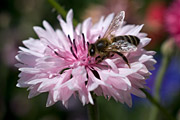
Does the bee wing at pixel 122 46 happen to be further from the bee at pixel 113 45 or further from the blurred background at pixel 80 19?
the blurred background at pixel 80 19

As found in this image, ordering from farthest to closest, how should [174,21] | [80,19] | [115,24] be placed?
[80,19] → [174,21] → [115,24]

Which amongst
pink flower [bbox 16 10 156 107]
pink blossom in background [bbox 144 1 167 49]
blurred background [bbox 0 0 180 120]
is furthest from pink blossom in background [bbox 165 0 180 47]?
pink flower [bbox 16 10 156 107]

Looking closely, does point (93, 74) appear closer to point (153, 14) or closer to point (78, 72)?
point (78, 72)

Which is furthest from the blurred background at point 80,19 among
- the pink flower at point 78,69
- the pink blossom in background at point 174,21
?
the pink flower at point 78,69

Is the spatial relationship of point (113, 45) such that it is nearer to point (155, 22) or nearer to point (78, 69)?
point (78, 69)

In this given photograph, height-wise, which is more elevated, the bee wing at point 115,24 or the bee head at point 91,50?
the bee wing at point 115,24

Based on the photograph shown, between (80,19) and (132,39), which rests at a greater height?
(80,19)

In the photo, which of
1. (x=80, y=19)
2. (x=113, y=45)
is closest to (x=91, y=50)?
(x=113, y=45)

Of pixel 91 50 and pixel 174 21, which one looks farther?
pixel 174 21
